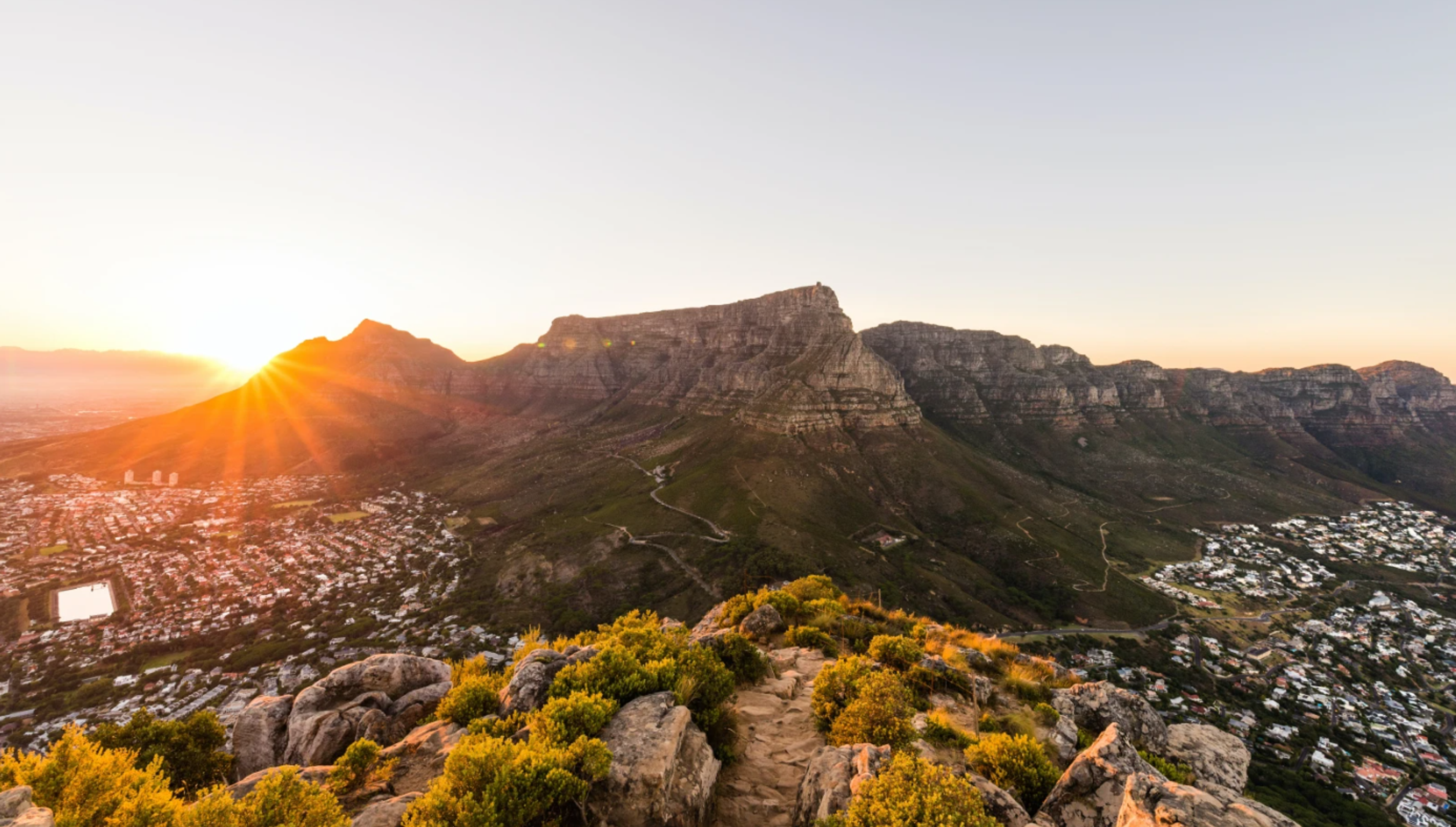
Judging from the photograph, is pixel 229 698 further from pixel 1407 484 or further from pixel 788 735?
pixel 1407 484

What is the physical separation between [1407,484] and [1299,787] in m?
224

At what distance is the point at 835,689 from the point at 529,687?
1045cm

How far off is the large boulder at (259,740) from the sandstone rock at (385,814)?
8.87 meters

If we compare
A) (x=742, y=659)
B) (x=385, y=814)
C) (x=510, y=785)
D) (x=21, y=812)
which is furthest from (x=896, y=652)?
(x=21, y=812)

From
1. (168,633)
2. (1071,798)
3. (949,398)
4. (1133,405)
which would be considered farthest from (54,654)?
(1133,405)

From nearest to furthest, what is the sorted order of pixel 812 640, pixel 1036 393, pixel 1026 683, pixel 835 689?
1. pixel 835 689
2. pixel 1026 683
3. pixel 812 640
4. pixel 1036 393

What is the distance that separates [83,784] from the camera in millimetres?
9234

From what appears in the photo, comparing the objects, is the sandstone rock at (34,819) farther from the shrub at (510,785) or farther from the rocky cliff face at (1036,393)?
the rocky cliff face at (1036,393)

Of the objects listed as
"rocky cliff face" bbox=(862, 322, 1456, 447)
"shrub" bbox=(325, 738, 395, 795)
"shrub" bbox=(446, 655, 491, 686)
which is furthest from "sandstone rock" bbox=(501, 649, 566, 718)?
"rocky cliff face" bbox=(862, 322, 1456, 447)

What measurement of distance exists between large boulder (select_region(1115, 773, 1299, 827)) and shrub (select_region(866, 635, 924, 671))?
11327mm

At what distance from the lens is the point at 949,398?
17212 centimetres

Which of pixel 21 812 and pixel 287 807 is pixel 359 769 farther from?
pixel 21 812

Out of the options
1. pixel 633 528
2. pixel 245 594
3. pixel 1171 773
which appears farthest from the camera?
pixel 633 528

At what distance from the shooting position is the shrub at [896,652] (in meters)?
20.0
